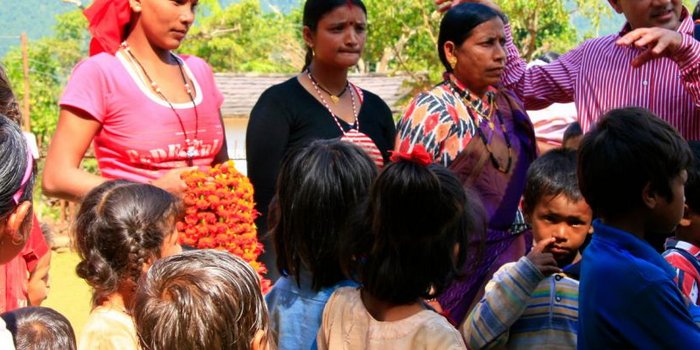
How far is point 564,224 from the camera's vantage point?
425cm

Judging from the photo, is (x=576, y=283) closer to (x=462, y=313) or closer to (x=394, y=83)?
(x=462, y=313)

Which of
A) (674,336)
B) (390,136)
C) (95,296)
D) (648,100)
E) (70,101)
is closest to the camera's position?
(674,336)

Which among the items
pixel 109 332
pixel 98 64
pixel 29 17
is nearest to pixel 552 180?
pixel 109 332

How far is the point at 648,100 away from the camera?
494 cm

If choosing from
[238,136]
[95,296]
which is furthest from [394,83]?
[95,296]

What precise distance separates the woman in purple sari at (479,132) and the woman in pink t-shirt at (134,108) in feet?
3.30

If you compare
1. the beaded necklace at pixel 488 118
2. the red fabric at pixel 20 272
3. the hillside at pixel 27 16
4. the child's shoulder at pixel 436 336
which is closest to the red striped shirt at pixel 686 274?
the child's shoulder at pixel 436 336

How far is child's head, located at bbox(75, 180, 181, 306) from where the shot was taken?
378 cm

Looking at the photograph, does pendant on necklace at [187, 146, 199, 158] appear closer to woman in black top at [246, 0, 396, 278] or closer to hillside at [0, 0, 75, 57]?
woman in black top at [246, 0, 396, 278]

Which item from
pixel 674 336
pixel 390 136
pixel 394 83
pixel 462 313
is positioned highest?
pixel 674 336

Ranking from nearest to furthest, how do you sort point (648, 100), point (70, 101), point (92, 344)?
point (92, 344)
point (70, 101)
point (648, 100)

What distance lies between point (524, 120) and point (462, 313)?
1046 millimetres

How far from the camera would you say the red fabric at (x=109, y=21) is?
4.61 metres

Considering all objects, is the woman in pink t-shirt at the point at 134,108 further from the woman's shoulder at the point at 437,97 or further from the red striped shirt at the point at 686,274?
the red striped shirt at the point at 686,274
